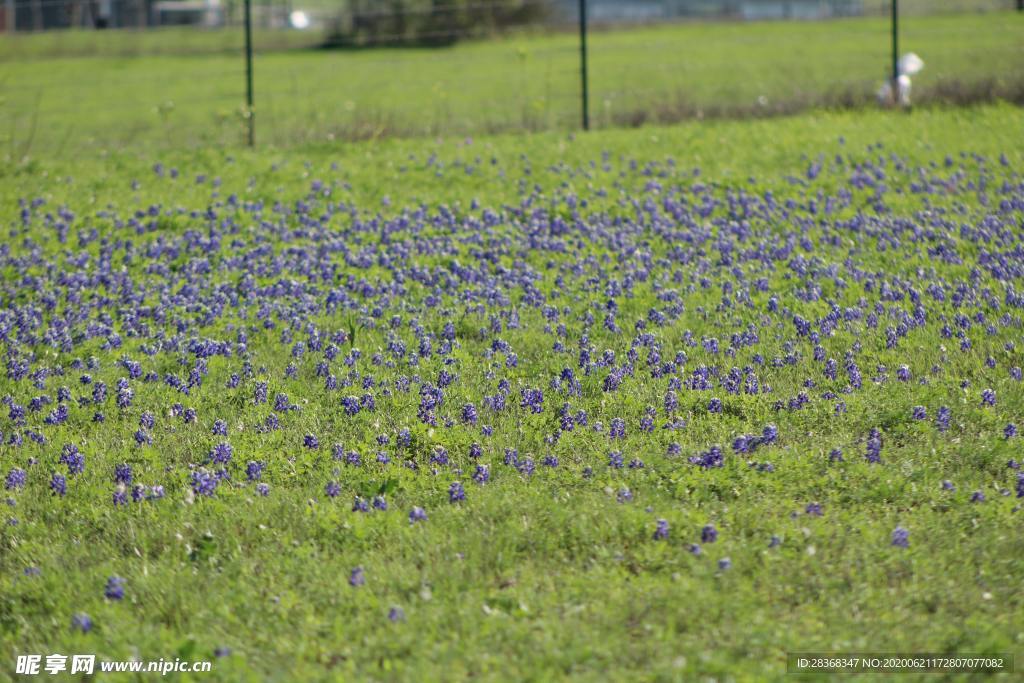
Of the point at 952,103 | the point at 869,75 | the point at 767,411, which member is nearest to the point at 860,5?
the point at 869,75

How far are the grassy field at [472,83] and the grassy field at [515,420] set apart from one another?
3756 mm

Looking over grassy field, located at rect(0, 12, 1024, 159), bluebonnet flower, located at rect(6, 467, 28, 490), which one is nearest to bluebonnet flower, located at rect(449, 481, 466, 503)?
bluebonnet flower, located at rect(6, 467, 28, 490)

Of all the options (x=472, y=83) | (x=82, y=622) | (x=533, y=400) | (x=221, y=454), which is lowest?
(x=82, y=622)

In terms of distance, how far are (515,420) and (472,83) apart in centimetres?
1952

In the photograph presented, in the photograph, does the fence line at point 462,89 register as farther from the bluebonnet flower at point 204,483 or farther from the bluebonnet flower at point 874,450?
the bluebonnet flower at point 874,450

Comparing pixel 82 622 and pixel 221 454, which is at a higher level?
pixel 221 454

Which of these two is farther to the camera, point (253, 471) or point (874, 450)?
point (874, 450)

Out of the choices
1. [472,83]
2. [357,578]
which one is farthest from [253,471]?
[472,83]

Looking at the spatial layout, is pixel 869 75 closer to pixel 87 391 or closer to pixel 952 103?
pixel 952 103

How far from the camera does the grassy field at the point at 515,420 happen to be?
4355 mm

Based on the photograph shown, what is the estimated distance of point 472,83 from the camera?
2480 centimetres

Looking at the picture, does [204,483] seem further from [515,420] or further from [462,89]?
[462,89]

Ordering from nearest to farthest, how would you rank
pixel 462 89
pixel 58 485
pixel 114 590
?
pixel 114 590, pixel 58 485, pixel 462 89

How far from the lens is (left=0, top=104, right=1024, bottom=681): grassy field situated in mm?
4355
